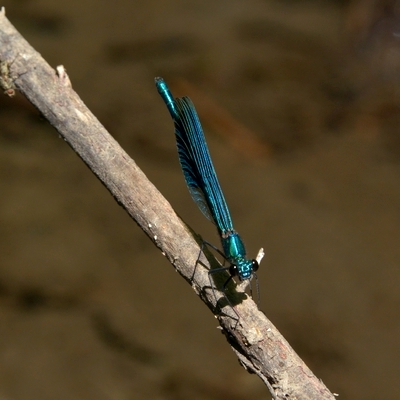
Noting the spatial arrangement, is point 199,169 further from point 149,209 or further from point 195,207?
point 195,207

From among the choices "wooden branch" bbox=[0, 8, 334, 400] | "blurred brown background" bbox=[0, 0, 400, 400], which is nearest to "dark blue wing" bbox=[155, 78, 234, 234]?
"wooden branch" bbox=[0, 8, 334, 400]

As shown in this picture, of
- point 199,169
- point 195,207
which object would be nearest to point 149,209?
point 199,169

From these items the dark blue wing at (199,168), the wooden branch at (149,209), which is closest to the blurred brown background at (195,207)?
the dark blue wing at (199,168)

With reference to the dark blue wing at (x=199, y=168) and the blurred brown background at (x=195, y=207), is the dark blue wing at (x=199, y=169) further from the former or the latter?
the blurred brown background at (x=195, y=207)

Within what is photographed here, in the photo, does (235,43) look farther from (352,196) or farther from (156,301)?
(156,301)

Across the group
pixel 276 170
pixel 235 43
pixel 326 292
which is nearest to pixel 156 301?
pixel 326 292

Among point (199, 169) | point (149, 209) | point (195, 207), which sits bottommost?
point (149, 209)

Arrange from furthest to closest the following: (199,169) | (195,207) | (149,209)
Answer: (195,207) → (199,169) → (149,209)

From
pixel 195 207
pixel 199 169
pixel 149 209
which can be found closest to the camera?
pixel 149 209
